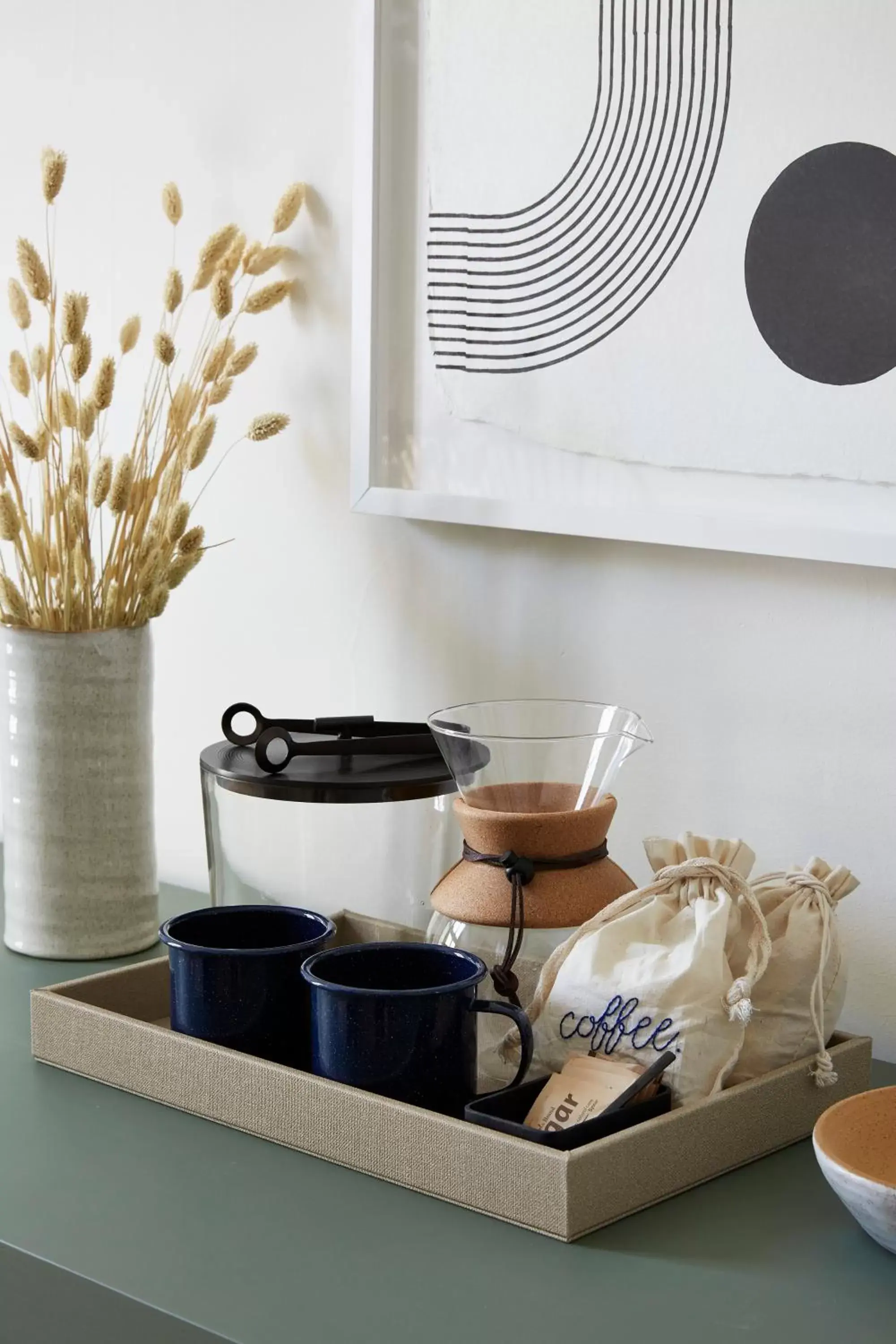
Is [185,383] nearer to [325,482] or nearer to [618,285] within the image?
[325,482]

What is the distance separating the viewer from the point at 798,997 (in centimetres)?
81

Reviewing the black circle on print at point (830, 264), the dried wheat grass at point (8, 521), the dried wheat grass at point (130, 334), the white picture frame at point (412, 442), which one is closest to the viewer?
the black circle on print at point (830, 264)

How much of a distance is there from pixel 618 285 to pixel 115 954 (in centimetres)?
59

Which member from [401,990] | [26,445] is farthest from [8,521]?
[401,990]

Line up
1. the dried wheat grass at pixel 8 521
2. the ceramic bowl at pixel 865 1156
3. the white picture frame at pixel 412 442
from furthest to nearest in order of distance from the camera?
1. the dried wheat grass at pixel 8 521
2. the white picture frame at pixel 412 442
3. the ceramic bowl at pixel 865 1156

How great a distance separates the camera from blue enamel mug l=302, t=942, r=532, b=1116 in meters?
0.76

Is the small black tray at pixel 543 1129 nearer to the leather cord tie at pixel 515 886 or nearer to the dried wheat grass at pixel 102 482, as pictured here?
the leather cord tie at pixel 515 886

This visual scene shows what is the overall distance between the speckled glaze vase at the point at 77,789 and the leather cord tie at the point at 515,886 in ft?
1.17

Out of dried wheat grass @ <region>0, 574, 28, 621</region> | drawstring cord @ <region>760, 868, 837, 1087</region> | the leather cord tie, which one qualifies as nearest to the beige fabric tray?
drawstring cord @ <region>760, 868, 837, 1087</region>

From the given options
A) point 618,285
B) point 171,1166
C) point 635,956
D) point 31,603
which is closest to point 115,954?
point 31,603

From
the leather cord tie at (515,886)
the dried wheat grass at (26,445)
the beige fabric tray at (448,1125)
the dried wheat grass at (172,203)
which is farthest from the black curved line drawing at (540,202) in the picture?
the beige fabric tray at (448,1125)

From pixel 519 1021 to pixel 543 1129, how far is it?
59 millimetres

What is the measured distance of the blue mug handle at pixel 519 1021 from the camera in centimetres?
77

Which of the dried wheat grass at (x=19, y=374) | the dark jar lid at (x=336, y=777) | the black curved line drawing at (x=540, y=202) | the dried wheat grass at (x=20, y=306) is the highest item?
the black curved line drawing at (x=540, y=202)
